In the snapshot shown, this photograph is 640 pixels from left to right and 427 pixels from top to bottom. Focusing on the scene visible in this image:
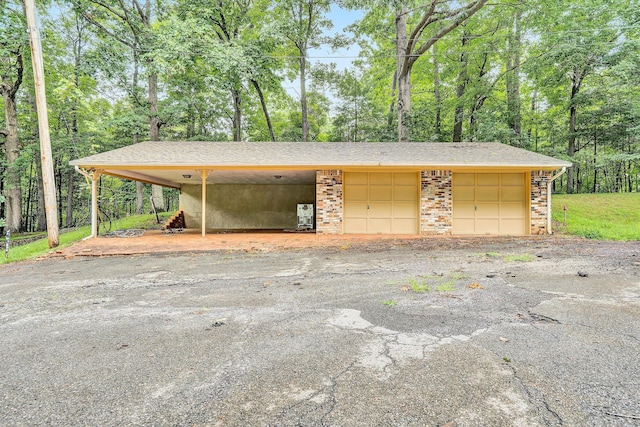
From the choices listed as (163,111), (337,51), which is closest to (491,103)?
(337,51)

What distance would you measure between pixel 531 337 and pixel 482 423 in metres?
1.43

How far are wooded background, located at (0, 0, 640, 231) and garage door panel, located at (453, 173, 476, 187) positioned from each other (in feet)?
17.0

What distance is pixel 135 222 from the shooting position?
14898 mm

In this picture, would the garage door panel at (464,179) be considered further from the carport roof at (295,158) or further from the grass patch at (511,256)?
the grass patch at (511,256)

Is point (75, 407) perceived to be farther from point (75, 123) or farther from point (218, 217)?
point (75, 123)

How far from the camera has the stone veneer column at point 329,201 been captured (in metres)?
10.8

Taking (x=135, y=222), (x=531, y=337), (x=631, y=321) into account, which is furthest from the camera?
(x=135, y=222)

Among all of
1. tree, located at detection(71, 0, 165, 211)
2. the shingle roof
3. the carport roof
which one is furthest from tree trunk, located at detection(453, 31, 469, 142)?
tree, located at detection(71, 0, 165, 211)

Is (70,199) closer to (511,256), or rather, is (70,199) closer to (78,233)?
(78,233)

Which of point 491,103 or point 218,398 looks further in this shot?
point 491,103

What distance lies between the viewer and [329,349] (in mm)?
2535

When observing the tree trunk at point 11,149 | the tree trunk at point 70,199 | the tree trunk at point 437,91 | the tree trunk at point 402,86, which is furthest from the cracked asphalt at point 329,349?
the tree trunk at point 70,199

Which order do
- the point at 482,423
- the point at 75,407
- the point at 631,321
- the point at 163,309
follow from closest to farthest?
the point at 482,423 → the point at 75,407 → the point at 631,321 → the point at 163,309

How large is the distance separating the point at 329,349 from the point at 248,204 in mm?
14011
